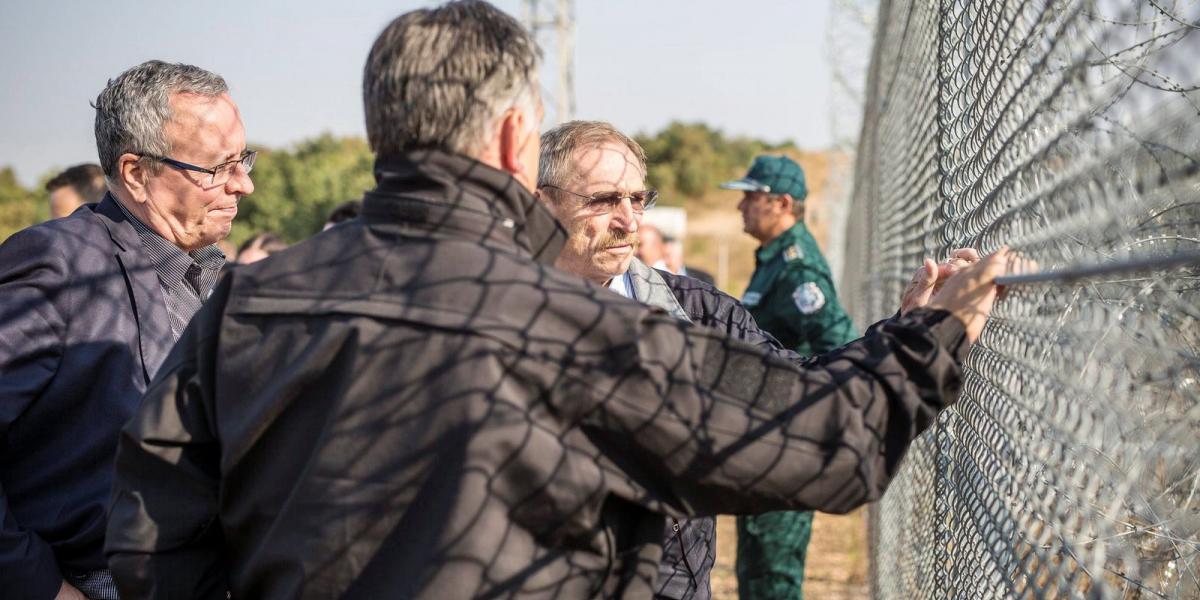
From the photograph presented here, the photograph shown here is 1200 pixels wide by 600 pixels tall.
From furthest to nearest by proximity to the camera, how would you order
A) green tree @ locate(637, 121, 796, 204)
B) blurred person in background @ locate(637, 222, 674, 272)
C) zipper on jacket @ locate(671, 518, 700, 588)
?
1. green tree @ locate(637, 121, 796, 204)
2. blurred person in background @ locate(637, 222, 674, 272)
3. zipper on jacket @ locate(671, 518, 700, 588)

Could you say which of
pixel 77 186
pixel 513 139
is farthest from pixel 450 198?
pixel 77 186

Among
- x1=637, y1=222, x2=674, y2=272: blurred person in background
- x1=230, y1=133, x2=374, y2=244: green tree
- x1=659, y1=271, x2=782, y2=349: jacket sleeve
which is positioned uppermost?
x1=659, y1=271, x2=782, y2=349: jacket sleeve

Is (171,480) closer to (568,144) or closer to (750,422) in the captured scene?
(750,422)

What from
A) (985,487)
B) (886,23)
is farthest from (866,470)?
(886,23)

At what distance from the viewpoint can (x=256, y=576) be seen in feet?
5.32

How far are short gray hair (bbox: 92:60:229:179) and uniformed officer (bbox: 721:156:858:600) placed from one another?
2890 millimetres

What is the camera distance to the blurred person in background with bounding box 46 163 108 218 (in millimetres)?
5457

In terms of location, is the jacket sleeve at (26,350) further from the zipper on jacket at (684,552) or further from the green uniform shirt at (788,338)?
the green uniform shirt at (788,338)

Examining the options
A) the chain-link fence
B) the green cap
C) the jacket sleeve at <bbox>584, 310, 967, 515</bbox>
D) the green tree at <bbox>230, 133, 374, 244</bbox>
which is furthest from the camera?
the green tree at <bbox>230, 133, 374, 244</bbox>

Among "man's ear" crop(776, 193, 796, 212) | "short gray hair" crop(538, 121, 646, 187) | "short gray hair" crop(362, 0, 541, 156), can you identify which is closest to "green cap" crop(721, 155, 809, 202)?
"man's ear" crop(776, 193, 796, 212)

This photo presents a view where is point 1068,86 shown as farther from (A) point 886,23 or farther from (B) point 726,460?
(A) point 886,23

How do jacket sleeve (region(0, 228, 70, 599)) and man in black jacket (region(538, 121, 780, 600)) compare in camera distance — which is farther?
man in black jacket (region(538, 121, 780, 600))

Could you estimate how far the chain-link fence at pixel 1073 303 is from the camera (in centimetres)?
128

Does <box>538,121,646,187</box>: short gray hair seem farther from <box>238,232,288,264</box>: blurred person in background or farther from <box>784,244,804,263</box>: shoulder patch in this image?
<box>238,232,288,264</box>: blurred person in background
